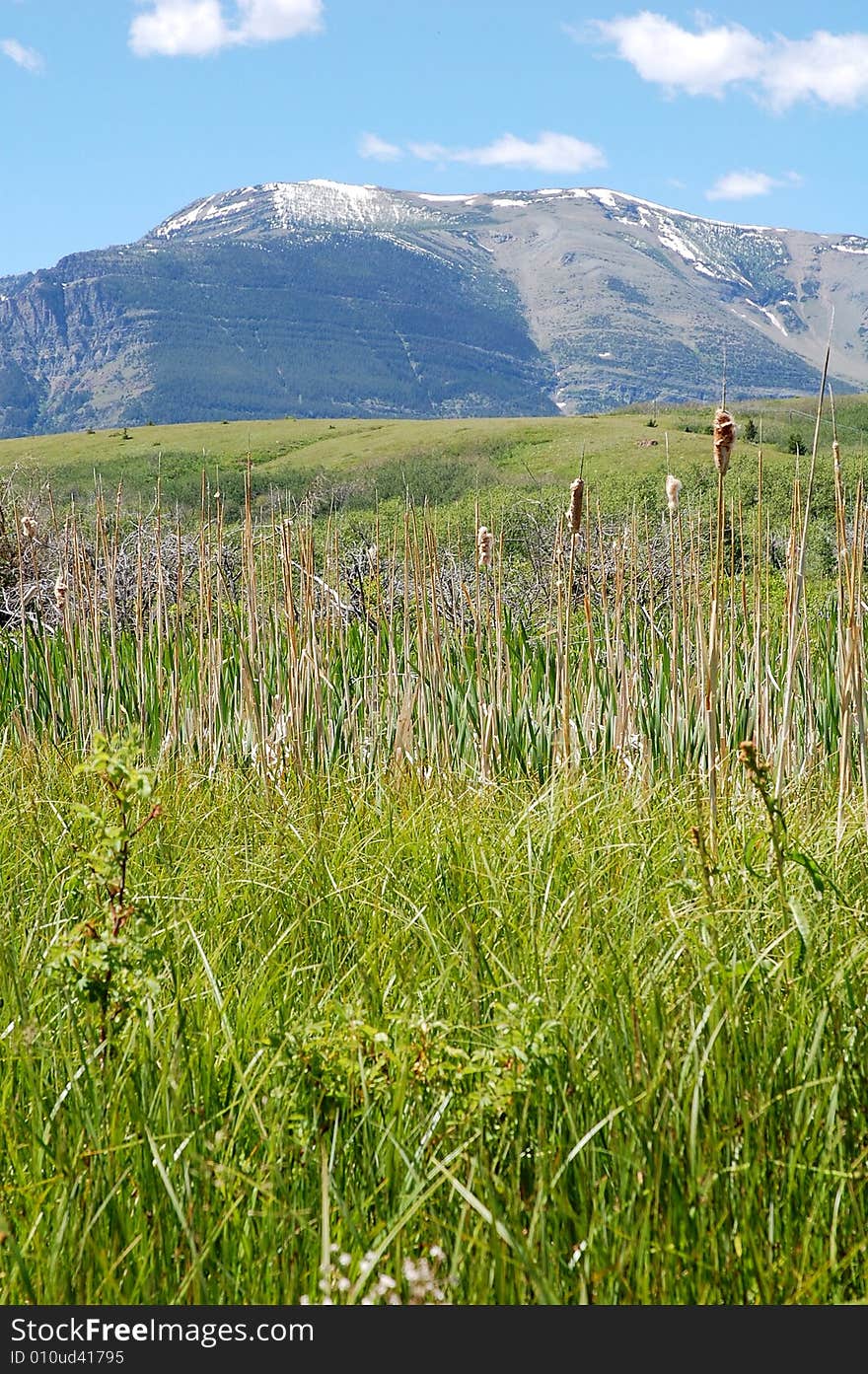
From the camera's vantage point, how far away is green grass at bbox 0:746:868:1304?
1675 mm

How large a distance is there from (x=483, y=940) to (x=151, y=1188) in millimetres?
1067

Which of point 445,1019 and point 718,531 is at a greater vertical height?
point 718,531

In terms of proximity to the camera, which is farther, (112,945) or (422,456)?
(422,456)

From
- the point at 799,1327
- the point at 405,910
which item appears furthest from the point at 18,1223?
the point at 405,910

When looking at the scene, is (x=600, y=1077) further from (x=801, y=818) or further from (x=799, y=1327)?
(x=801, y=818)

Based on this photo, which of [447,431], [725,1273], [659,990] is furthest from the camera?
[447,431]

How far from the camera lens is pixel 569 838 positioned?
3375 millimetres

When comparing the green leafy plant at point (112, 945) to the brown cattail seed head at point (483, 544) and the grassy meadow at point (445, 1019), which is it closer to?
the grassy meadow at point (445, 1019)

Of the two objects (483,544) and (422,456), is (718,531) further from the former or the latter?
(422,456)

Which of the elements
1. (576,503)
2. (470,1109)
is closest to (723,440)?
(576,503)

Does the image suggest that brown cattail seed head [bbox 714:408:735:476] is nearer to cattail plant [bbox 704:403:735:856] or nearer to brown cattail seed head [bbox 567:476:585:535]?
cattail plant [bbox 704:403:735:856]

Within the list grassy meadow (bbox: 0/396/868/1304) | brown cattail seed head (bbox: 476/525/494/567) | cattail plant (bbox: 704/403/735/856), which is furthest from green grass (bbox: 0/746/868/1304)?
brown cattail seed head (bbox: 476/525/494/567)

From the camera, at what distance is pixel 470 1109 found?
1.92m

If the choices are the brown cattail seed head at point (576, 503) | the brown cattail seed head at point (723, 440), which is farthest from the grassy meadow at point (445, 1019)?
the brown cattail seed head at point (576, 503)
